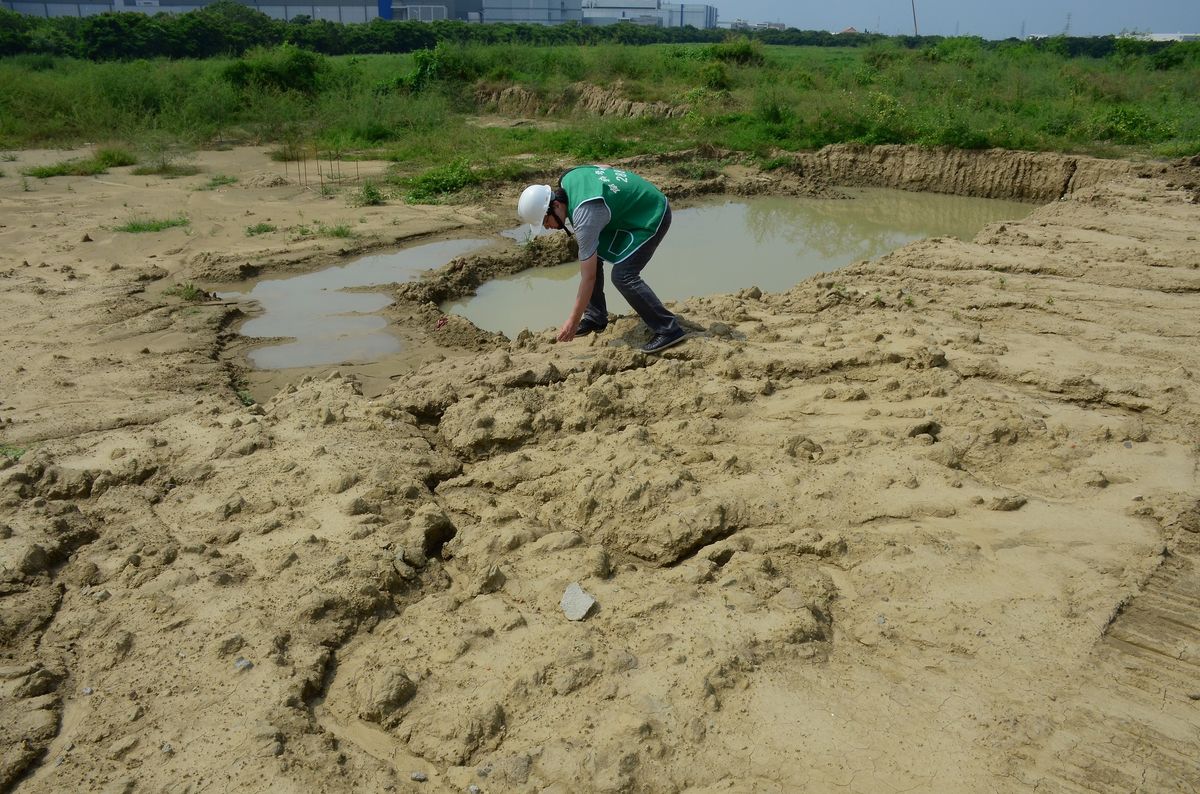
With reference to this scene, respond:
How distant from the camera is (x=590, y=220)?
4465 millimetres

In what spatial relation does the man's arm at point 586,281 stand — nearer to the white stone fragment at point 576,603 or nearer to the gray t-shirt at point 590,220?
the gray t-shirt at point 590,220

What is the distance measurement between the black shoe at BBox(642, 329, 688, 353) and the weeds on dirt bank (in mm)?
7099

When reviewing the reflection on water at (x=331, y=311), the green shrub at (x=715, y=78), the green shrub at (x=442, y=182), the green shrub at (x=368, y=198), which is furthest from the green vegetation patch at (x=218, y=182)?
the green shrub at (x=715, y=78)

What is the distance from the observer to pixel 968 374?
4773 millimetres

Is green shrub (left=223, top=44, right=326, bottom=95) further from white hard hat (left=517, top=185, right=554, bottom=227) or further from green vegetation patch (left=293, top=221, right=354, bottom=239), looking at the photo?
white hard hat (left=517, top=185, right=554, bottom=227)

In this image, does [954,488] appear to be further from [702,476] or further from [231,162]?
[231,162]

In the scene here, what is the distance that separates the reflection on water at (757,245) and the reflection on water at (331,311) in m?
0.83

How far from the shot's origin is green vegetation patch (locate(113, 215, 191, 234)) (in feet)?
28.9

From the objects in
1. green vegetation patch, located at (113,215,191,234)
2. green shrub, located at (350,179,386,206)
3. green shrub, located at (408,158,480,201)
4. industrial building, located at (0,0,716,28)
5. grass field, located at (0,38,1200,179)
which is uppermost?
industrial building, located at (0,0,716,28)

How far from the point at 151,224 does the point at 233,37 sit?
67.8ft

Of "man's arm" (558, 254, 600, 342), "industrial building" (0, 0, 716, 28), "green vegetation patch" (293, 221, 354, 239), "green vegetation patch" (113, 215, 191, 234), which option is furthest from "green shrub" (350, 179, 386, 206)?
"industrial building" (0, 0, 716, 28)

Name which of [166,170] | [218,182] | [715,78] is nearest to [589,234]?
[218,182]

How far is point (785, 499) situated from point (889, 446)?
28.7 inches

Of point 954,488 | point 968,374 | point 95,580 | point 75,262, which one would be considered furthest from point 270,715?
point 75,262
